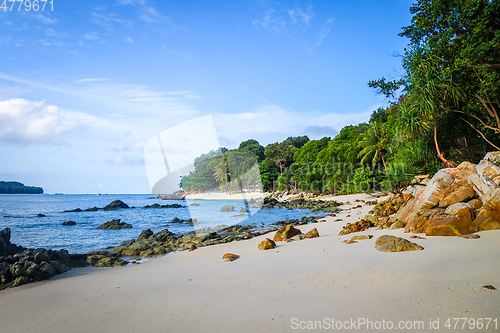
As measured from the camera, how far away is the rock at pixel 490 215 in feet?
19.6

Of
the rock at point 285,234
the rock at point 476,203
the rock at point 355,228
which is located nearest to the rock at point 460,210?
the rock at point 476,203

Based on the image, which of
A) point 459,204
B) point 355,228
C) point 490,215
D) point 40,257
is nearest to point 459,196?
point 459,204

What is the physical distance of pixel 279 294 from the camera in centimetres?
378

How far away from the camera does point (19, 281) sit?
5789 mm

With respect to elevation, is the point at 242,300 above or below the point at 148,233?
above

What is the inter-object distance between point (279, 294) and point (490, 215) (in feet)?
18.4

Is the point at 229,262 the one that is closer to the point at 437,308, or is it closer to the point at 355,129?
the point at 437,308

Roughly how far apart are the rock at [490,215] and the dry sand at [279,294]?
1.96 ft

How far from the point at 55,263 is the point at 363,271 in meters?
7.13

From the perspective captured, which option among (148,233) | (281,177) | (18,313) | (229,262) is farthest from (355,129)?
(18,313)

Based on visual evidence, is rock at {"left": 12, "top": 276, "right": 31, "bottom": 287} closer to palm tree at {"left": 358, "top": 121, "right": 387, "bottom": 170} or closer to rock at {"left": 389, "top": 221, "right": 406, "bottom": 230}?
rock at {"left": 389, "top": 221, "right": 406, "bottom": 230}

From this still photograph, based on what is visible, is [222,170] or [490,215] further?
[222,170]

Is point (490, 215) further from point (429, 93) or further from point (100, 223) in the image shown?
point (100, 223)

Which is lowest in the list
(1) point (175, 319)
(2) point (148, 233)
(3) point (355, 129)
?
(2) point (148, 233)
